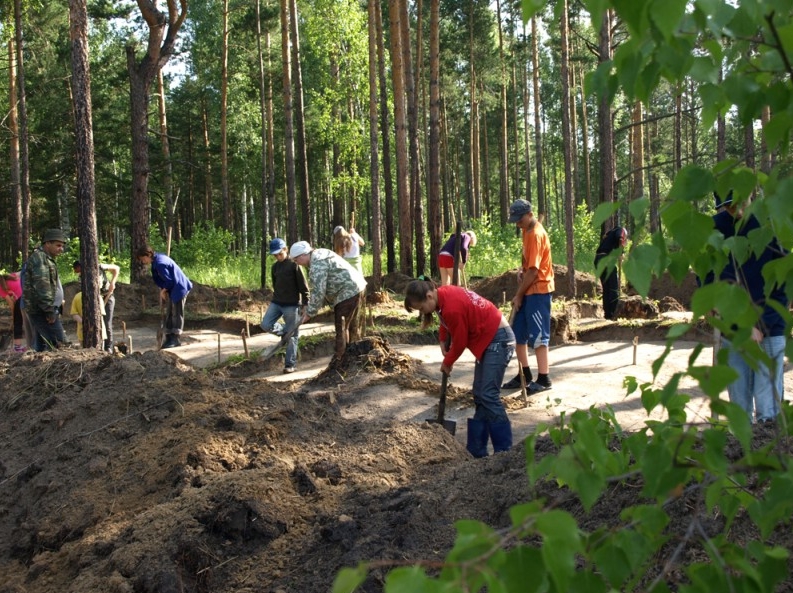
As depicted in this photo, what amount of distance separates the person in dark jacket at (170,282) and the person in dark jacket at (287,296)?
2795 mm

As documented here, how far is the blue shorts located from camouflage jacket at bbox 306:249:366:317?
2.54 metres

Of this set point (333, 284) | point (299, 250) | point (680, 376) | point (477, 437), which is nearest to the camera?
point (680, 376)

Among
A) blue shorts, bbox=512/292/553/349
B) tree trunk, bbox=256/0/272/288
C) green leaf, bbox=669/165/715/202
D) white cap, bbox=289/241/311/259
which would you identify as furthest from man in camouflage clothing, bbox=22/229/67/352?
tree trunk, bbox=256/0/272/288

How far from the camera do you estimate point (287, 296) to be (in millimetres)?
11367

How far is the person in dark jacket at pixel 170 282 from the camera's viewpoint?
44.3 ft

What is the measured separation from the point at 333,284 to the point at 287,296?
145cm

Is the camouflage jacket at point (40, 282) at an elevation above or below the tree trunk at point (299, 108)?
below

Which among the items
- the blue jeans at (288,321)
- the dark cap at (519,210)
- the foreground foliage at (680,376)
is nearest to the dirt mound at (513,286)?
the blue jeans at (288,321)

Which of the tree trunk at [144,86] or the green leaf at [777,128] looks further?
the tree trunk at [144,86]

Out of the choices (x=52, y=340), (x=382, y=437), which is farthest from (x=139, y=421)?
(x=52, y=340)

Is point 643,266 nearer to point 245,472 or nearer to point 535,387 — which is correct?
point 245,472

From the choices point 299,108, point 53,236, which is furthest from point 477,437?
point 299,108

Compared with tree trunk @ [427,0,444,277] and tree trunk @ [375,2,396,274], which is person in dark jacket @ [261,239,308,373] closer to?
tree trunk @ [427,0,444,277]

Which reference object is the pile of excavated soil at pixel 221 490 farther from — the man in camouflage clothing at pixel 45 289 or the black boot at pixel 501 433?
the man in camouflage clothing at pixel 45 289
